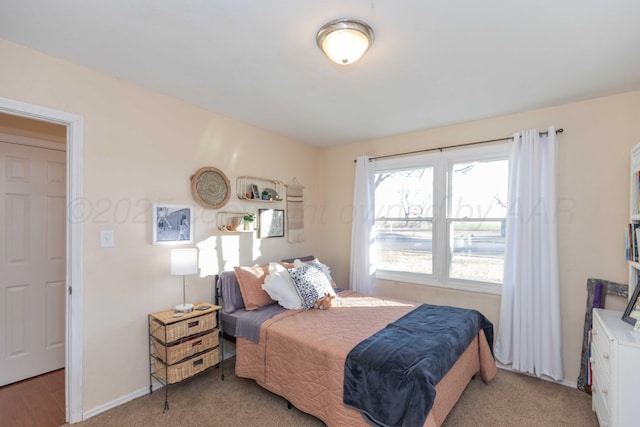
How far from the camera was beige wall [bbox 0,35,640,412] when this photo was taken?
2.25 meters

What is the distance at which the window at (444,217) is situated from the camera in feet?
10.5

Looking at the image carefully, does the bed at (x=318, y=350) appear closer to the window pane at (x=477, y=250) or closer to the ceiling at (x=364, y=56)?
the window pane at (x=477, y=250)

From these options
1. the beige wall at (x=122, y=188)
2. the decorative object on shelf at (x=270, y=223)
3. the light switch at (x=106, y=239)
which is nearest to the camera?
the beige wall at (x=122, y=188)

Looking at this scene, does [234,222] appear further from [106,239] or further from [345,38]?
[345,38]

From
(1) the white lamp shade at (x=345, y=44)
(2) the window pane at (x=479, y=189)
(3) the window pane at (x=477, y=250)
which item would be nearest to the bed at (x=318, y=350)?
(3) the window pane at (x=477, y=250)

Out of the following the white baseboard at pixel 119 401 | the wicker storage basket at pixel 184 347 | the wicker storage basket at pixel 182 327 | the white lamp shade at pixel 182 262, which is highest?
the white lamp shade at pixel 182 262

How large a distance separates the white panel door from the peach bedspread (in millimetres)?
1905

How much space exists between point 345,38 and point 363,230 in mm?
2536

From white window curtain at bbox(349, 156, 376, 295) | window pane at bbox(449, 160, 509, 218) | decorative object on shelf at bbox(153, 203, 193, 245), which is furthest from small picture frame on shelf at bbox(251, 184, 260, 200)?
window pane at bbox(449, 160, 509, 218)

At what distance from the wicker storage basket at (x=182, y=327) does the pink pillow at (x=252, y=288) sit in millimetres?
329

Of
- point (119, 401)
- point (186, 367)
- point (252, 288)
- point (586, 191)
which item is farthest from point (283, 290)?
point (586, 191)

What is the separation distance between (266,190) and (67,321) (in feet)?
6.90

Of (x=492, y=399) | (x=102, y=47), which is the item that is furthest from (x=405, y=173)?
(x=102, y=47)

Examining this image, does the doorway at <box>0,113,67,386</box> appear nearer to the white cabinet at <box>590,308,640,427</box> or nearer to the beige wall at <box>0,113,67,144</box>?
the beige wall at <box>0,113,67,144</box>
